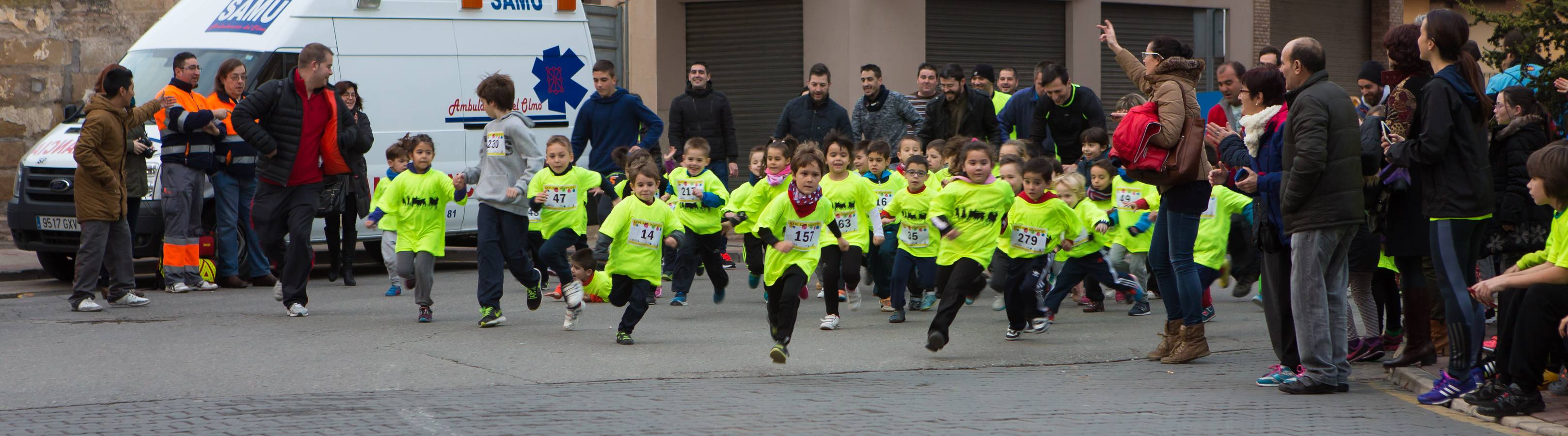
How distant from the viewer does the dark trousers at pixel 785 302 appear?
25.1 ft

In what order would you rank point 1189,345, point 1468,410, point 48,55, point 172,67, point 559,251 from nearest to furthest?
1. point 1468,410
2. point 1189,345
3. point 559,251
4. point 172,67
5. point 48,55

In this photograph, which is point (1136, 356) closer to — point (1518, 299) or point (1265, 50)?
point (1518, 299)

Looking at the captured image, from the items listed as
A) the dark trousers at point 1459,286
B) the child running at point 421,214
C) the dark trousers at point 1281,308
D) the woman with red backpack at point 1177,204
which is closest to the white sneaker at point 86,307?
the child running at point 421,214

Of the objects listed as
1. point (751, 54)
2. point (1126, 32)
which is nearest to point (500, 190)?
point (751, 54)

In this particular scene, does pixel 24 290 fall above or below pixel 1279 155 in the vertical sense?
below

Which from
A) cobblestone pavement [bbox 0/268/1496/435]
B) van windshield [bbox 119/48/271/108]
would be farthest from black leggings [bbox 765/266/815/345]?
van windshield [bbox 119/48/271/108]

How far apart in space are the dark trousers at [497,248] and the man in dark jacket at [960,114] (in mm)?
4564

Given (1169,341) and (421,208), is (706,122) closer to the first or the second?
(421,208)

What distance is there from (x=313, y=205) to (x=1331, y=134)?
6415mm

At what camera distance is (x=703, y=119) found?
1434 cm

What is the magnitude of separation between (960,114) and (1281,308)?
6236mm

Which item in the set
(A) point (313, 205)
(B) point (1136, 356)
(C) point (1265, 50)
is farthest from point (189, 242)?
(C) point (1265, 50)

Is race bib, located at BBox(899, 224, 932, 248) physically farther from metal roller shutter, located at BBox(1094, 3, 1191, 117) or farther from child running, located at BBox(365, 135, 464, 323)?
metal roller shutter, located at BBox(1094, 3, 1191, 117)

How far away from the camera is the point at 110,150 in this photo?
10.2 metres
